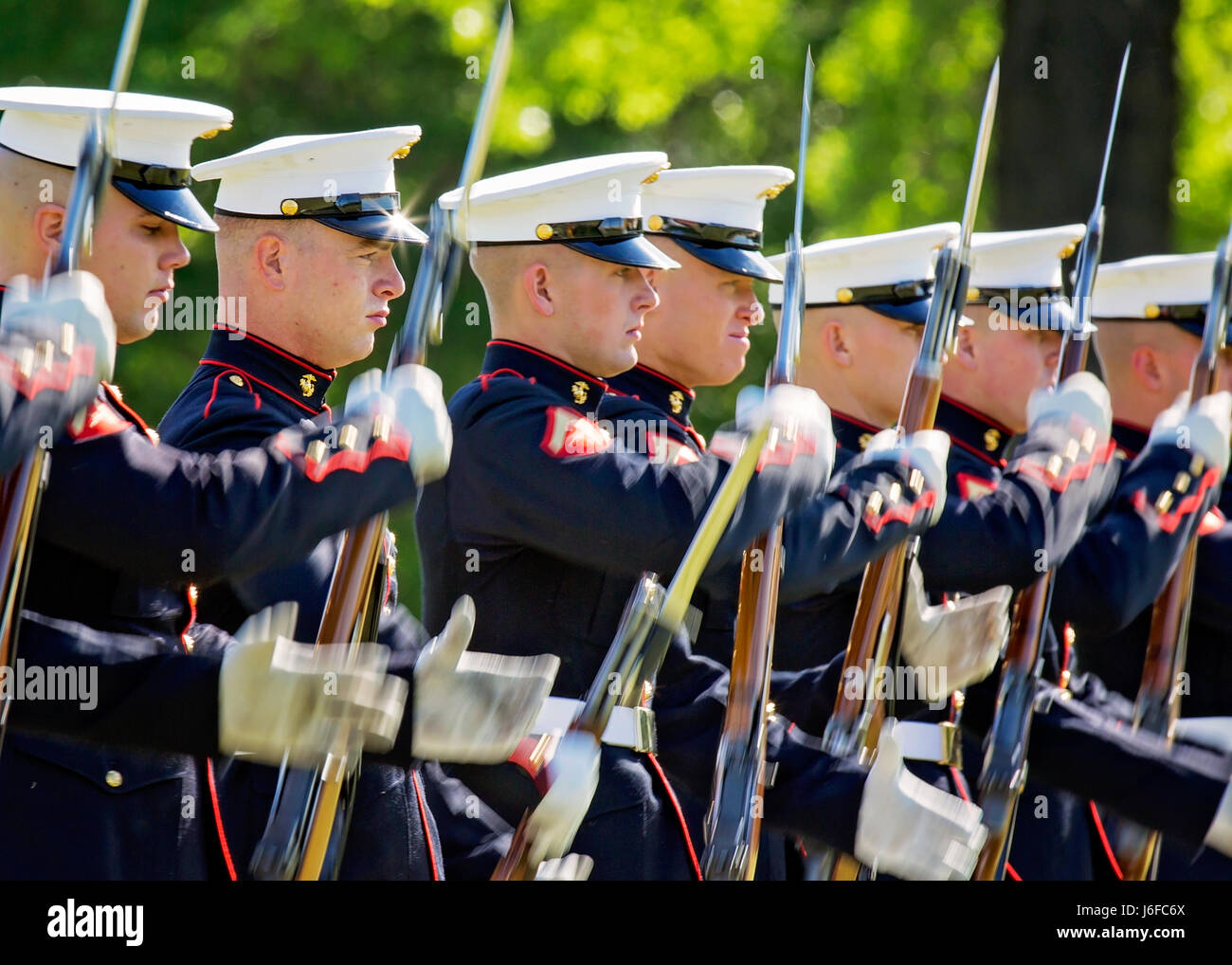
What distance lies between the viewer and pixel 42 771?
3.20 meters

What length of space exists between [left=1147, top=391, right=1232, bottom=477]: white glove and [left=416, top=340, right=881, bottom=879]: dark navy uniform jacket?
4.19 ft

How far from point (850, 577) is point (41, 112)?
1997mm

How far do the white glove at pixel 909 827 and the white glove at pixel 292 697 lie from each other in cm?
117

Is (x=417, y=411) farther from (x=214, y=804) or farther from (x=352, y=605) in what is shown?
(x=214, y=804)

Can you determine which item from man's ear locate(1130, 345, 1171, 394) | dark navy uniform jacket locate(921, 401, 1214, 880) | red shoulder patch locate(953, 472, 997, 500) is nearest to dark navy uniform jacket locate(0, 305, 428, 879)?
dark navy uniform jacket locate(921, 401, 1214, 880)

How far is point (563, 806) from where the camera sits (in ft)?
11.8

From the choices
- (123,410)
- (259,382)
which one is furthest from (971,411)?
(123,410)

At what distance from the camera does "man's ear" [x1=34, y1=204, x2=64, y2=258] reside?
10.8ft

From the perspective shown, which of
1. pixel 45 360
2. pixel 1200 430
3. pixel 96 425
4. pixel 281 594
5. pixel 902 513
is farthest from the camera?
pixel 1200 430

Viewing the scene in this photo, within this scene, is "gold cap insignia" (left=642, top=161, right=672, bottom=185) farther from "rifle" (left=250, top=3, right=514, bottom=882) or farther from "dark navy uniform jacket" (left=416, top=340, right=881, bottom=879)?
"rifle" (left=250, top=3, right=514, bottom=882)

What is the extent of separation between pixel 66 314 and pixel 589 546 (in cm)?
118

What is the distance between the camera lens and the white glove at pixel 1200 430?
477 centimetres
